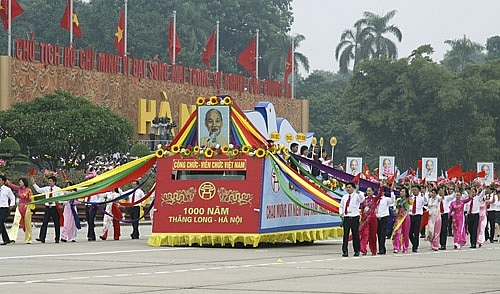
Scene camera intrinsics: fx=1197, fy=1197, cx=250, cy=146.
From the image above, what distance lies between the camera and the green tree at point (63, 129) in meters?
47.2

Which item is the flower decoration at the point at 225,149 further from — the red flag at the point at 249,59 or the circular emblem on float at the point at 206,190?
the red flag at the point at 249,59

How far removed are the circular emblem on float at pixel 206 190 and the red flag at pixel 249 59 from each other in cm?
4409

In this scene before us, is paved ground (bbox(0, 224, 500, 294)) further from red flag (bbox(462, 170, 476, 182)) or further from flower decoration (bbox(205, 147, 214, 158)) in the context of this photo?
red flag (bbox(462, 170, 476, 182))

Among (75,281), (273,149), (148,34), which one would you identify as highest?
(148,34)

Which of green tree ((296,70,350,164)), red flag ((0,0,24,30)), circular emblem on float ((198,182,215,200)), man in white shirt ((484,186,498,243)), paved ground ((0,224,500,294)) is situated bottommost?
paved ground ((0,224,500,294))

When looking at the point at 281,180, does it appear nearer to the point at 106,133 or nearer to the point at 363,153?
the point at 106,133

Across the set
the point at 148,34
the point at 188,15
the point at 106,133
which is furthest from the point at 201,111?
the point at 188,15

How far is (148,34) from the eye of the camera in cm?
8594

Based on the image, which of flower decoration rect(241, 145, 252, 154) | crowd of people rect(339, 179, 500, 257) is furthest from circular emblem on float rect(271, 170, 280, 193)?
crowd of people rect(339, 179, 500, 257)

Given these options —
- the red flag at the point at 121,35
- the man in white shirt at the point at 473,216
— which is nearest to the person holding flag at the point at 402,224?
the man in white shirt at the point at 473,216

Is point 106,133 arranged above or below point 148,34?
below

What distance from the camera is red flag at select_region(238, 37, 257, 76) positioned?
226ft

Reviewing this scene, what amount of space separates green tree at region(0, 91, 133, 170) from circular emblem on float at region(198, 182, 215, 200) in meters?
23.0

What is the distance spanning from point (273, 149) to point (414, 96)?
2016 inches
